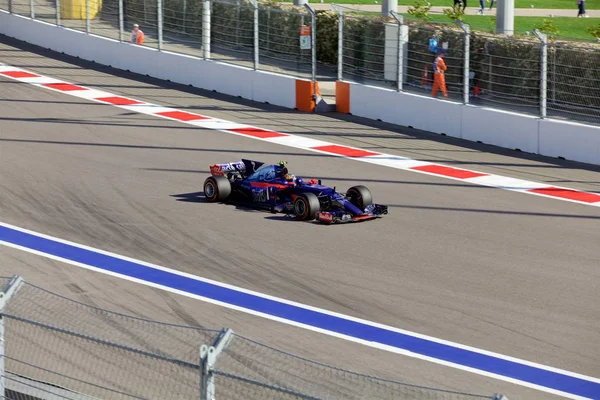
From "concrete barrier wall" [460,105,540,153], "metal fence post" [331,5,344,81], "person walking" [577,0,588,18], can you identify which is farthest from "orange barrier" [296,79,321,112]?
"person walking" [577,0,588,18]

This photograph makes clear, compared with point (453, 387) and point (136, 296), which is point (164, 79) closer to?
point (136, 296)

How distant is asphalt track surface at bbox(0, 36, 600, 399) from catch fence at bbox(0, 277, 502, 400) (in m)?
1.17

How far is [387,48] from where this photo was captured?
21.3 meters

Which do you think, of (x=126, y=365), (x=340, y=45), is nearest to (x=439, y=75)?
(x=340, y=45)

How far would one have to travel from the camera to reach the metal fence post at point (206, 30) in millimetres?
24906

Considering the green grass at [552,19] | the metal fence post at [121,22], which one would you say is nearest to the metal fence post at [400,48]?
the metal fence post at [121,22]

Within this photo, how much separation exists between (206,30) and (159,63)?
6.56ft

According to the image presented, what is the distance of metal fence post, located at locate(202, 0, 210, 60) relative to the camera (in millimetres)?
24906

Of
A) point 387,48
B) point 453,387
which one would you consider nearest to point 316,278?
point 453,387

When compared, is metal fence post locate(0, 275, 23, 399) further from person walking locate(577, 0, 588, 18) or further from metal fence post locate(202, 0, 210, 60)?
person walking locate(577, 0, 588, 18)

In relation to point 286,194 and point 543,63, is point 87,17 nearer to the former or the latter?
point 543,63

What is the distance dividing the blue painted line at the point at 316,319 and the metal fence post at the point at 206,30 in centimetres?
1201

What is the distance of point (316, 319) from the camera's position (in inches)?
417

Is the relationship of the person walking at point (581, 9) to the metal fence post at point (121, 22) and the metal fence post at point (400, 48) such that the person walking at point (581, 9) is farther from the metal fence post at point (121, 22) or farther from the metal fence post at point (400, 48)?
the metal fence post at point (400, 48)
